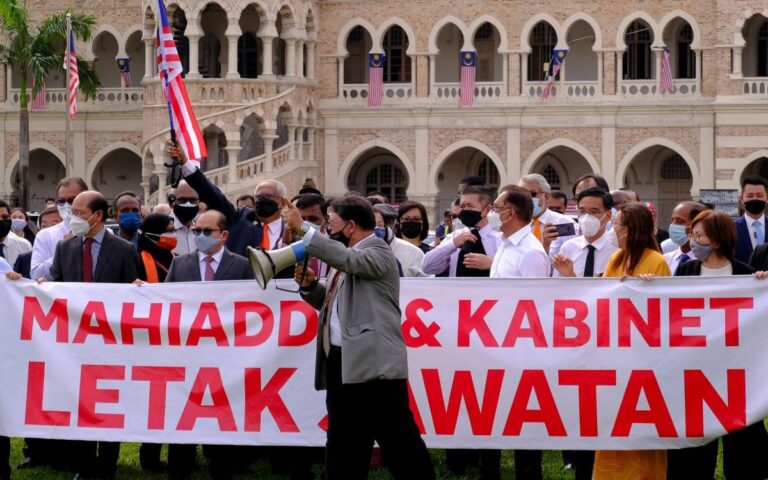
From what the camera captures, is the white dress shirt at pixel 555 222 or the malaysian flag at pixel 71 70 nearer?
the white dress shirt at pixel 555 222

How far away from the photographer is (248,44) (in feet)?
136

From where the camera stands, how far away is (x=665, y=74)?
1511 inches

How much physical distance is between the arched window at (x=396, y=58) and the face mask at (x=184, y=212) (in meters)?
29.9

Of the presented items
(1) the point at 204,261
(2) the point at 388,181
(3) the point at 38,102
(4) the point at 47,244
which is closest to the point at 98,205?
(1) the point at 204,261

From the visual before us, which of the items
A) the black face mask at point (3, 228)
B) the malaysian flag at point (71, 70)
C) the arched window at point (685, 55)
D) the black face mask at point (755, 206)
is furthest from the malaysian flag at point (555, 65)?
the black face mask at point (3, 228)

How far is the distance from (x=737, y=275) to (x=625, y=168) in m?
30.0

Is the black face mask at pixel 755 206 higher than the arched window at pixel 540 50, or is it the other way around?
the arched window at pixel 540 50

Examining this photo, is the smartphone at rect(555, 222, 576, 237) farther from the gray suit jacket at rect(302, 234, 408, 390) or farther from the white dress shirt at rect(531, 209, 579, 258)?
the gray suit jacket at rect(302, 234, 408, 390)

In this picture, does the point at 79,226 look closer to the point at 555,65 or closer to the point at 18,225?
the point at 18,225

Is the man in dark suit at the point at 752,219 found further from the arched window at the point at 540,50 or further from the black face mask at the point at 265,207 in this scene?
the arched window at the point at 540,50

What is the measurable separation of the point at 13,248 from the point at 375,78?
1081 inches

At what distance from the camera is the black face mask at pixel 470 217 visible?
1090 centimetres

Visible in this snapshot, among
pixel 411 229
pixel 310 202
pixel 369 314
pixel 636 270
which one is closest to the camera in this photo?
pixel 369 314

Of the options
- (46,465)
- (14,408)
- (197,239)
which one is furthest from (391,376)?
(46,465)
